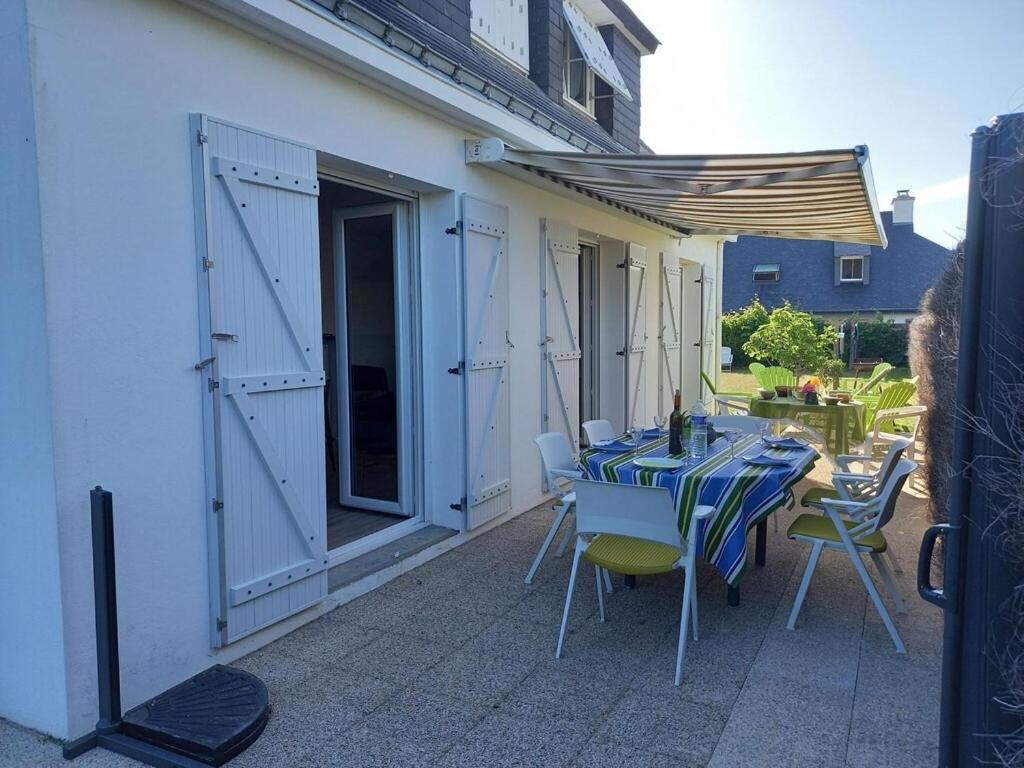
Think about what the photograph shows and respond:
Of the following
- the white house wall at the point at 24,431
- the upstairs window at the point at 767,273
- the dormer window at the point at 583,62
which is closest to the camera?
the white house wall at the point at 24,431

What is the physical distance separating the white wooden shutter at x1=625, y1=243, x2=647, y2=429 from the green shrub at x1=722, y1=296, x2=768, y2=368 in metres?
15.0

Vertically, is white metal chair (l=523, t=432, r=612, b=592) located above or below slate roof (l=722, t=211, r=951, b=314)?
below

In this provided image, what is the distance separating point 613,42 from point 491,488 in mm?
6929

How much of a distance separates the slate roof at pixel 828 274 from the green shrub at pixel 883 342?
3.95 metres

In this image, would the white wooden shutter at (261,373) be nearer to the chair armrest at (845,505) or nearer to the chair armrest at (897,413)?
→ the chair armrest at (845,505)

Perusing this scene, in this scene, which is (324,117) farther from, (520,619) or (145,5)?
(520,619)

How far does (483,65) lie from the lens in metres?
5.99

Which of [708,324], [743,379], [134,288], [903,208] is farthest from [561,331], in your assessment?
[903,208]

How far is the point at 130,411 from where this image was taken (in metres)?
2.87

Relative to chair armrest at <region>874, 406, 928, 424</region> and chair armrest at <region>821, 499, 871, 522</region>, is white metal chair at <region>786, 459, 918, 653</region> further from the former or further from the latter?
chair armrest at <region>874, 406, 928, 424</region>

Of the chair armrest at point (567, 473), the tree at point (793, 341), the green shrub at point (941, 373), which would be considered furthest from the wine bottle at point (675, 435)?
the tree at point (793, 341)

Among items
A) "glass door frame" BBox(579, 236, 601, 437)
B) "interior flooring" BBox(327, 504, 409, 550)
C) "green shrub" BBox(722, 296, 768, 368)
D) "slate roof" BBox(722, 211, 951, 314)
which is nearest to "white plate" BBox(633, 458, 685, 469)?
"interior flooring" BBox(327, 504, 409, 550)

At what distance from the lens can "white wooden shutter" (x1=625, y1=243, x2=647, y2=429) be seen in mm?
8164

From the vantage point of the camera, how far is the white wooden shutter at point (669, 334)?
9.29m
